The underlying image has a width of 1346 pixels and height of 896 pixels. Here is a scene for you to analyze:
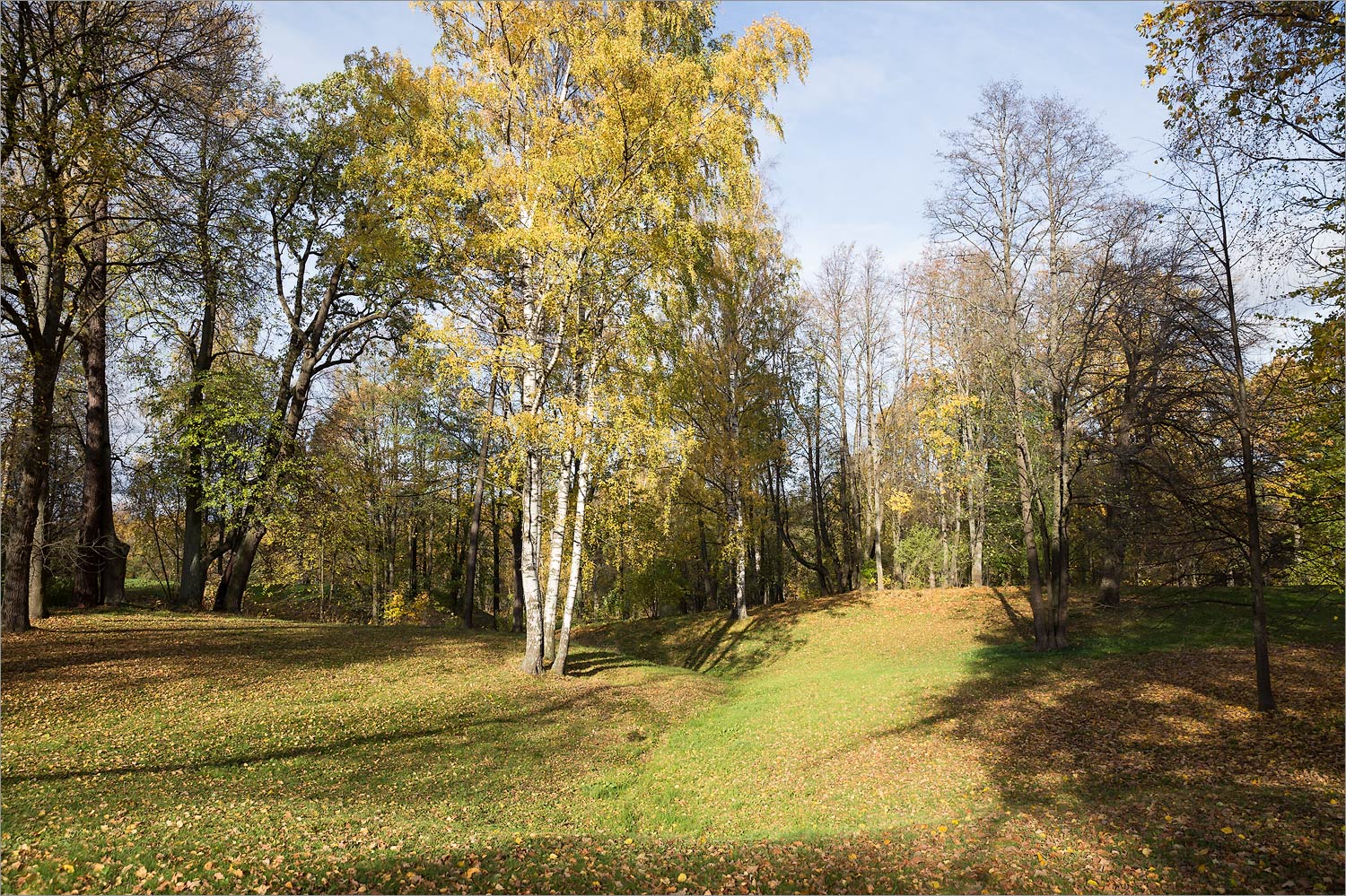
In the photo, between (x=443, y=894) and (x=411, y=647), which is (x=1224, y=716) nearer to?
(x=443, y=894)

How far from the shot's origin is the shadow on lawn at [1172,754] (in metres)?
6.32

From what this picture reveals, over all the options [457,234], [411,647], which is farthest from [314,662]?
[457,234]

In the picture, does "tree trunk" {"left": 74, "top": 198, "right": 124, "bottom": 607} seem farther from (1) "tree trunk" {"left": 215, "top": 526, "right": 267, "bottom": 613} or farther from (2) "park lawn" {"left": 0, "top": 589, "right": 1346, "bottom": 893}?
(1) "tree trunk" {"left": 215, "top": 526, "right": 267, "bottom": 613}

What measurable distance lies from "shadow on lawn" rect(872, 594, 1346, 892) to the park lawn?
0.05 meters

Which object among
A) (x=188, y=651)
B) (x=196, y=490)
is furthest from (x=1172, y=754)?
(x=196, y=490)

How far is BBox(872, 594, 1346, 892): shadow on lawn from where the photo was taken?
20.7ft

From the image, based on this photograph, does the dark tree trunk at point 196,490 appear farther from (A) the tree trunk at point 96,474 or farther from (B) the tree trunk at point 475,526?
(B) the tree trunk at point 475,526

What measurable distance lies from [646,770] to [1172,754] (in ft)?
24.6

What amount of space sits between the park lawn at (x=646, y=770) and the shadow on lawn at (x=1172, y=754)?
1.8 inches

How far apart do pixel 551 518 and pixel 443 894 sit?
10446 mm

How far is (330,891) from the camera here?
538 cm

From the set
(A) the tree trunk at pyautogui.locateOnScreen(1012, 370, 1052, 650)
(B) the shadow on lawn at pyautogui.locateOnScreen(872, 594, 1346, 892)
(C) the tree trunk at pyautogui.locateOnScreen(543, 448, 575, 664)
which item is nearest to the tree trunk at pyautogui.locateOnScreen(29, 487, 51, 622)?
(C) the tree trunk at pyautogui.locateOnScreen(543, 448, 575, 664)

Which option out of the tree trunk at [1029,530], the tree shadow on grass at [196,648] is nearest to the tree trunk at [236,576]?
the tree shadow on grass at [196,648]

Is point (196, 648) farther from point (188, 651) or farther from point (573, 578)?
point (573, 578)
